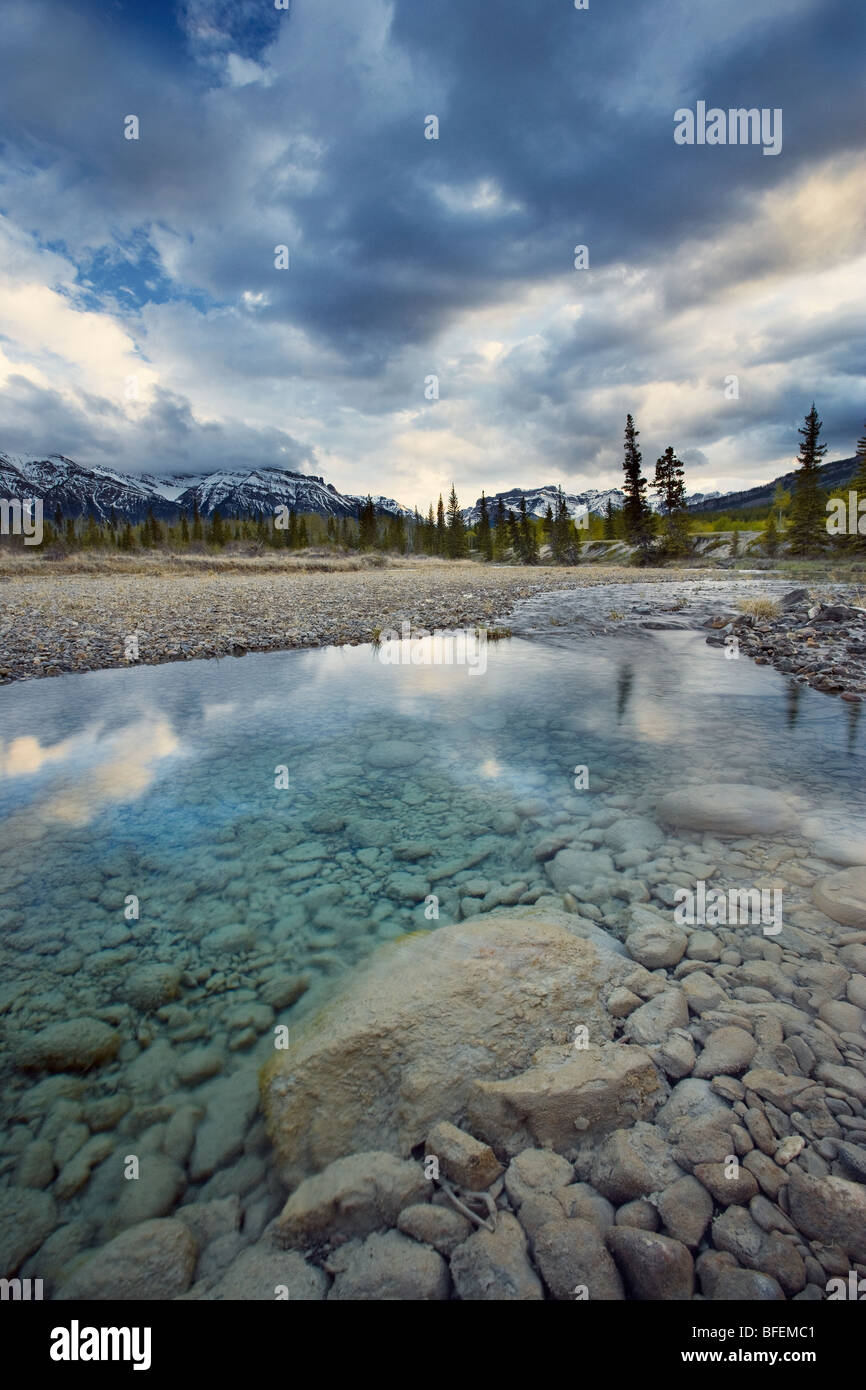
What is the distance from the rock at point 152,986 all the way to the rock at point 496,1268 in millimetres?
2592

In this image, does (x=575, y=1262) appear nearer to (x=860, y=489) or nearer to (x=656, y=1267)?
(x=656, y=1267)

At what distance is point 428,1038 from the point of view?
3.11 metres

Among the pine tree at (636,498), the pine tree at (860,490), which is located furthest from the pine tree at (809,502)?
the pine tree at (636,498)

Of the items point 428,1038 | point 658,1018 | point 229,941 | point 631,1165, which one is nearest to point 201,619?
point 229,941

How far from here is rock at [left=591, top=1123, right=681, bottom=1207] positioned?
2379 millimetres

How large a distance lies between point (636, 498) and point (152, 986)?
7245 cm

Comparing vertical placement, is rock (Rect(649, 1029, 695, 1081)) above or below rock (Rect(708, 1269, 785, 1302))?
above

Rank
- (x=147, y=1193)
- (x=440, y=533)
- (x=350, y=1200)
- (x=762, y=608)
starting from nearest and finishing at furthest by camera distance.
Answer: (x=350, y=1200) → (x=147, y=1193) → (x=762, y=608) → (x=440, y=533)

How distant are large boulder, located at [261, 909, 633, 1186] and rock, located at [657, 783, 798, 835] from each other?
2.60 meters

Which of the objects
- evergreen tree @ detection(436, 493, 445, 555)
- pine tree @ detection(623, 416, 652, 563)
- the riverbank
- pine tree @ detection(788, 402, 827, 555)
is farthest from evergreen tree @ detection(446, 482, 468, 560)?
the riverbank

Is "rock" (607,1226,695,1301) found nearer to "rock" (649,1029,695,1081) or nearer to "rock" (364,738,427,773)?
"rock" (649,1029,695,1081)

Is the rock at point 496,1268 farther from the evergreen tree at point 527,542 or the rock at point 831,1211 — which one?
the evergreen tree at point 527,542

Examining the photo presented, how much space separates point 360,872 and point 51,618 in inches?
806
